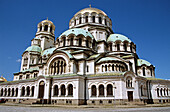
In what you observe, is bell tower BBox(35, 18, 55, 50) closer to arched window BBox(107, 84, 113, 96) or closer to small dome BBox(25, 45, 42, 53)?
small dome BBox(25, 45, 42, 53)

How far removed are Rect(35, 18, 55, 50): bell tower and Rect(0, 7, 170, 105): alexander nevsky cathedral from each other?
4608 mm

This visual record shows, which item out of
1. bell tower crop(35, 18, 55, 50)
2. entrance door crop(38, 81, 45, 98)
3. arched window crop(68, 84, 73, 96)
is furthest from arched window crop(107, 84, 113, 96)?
bell tower crop(35, 18, 55, 50)

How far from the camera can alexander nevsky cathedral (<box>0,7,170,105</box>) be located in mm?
25406

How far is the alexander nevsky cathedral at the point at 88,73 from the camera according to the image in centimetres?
2541

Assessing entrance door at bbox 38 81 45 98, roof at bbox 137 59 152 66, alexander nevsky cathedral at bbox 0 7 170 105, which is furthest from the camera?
roof at bbox 137 59 152 66

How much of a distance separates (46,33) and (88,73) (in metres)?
28.5

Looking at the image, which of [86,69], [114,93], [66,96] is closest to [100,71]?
[86,69]

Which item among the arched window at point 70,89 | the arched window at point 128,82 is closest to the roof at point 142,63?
the arched window at point 128,82

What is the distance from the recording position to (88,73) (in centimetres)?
3005

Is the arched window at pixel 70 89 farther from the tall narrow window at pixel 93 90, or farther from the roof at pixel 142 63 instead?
the roof at pixel 142 63

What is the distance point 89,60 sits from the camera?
30609 millimetres

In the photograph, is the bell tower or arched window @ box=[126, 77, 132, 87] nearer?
arched window @ box=[126, 77, 132, 87]

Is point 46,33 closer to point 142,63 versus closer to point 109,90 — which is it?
point 142,63

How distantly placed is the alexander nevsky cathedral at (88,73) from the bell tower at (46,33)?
4.61 metres
